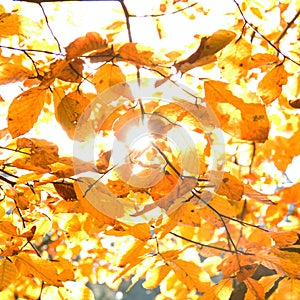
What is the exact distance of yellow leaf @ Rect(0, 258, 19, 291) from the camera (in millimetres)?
874

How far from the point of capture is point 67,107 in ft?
2.53

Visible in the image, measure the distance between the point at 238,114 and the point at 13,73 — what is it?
413mm

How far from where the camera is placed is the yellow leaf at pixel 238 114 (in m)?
0.67

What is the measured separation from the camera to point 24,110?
28.0 inches

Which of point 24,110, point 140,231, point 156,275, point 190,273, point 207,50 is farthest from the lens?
point 156,275

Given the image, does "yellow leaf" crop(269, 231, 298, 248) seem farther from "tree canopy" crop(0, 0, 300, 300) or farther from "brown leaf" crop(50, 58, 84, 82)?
"brown leaf" crop(50, 58, 84, 82)

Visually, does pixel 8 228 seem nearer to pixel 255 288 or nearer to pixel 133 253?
pixel 133 253

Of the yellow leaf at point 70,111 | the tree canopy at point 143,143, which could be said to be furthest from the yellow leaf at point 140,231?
the yellow leaf at point 70,111

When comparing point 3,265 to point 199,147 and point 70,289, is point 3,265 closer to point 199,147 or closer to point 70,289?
point 70,289

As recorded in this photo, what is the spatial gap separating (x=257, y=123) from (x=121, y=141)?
296 millimetres

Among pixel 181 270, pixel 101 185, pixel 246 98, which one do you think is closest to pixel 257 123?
pixel 246 98

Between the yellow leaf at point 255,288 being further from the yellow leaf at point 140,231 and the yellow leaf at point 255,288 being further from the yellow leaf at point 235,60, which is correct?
the yellow leaf at point 235,60

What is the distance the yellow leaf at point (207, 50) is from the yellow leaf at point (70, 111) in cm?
24

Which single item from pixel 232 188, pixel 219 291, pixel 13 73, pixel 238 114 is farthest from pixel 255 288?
pixel 13 73
